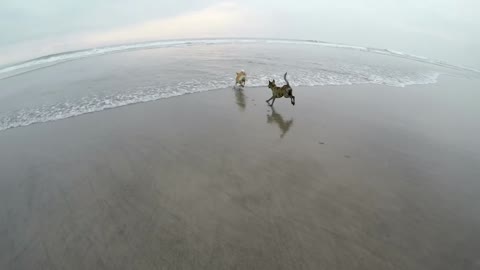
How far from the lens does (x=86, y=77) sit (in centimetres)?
1323

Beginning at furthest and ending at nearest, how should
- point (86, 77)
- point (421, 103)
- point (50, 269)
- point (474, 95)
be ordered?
1. point (86, 77)
2. point (474, 95)
3. point (421, 103)
4. point (50, 269)

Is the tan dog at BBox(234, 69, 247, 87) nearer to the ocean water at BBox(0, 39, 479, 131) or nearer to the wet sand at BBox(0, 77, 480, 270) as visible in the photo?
the ocean water at BBox(0, 39, 479, 131)

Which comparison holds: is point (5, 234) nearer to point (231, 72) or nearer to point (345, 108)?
point (345, 108)

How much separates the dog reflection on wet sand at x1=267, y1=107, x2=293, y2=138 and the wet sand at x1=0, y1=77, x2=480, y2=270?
0.21 ft

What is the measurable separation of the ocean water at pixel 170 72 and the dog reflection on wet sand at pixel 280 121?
3220 mm

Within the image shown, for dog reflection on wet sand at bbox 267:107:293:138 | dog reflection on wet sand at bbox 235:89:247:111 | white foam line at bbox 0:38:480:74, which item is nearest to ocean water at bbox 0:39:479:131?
white foam line at bbox 0:38:480:74

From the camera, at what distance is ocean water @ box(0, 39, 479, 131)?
1045cm

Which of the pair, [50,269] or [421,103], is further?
[421,103]

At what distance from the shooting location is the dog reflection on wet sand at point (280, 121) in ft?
27.2

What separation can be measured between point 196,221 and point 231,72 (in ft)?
33.2

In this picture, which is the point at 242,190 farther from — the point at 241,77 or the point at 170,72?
the point at 170,72

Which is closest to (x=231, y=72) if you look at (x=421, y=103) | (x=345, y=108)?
(x=345, y=108)

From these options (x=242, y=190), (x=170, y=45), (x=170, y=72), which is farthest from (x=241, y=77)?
(x=170, y=45)

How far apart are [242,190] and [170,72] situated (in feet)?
31.6
